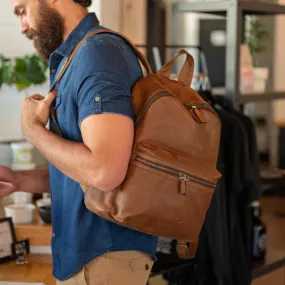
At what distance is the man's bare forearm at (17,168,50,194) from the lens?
161cm

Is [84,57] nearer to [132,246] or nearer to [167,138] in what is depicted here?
[167,138]

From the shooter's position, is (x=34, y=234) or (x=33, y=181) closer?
(x=33, y=181)

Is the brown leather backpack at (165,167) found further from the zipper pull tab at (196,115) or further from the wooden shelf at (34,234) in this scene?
the wooden shelf at (34,234)

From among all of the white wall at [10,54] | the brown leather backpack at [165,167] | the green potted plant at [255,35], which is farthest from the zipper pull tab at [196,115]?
the green potted plant at [255,35]

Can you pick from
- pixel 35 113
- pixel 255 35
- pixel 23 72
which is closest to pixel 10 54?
pixel 23 72

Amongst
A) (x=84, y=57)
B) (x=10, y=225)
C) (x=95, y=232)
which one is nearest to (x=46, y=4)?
(x=84, y=57)

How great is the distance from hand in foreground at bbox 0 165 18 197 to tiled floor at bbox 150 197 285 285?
1758 mm

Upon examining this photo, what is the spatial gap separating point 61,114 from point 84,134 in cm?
18

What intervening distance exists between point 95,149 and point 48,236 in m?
0.79

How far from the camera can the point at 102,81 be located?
3.88 ft

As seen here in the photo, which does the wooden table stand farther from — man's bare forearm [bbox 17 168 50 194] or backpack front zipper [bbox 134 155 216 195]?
backpack front zipper [bbox 134 155 216 195]

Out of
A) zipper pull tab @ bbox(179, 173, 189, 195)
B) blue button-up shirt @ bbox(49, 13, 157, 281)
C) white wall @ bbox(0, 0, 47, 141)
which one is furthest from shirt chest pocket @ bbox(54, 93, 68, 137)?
white wall @ bbox(0, 0, 47, 141)

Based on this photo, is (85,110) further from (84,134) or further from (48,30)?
(48,30)

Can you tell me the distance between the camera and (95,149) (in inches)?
45.6
